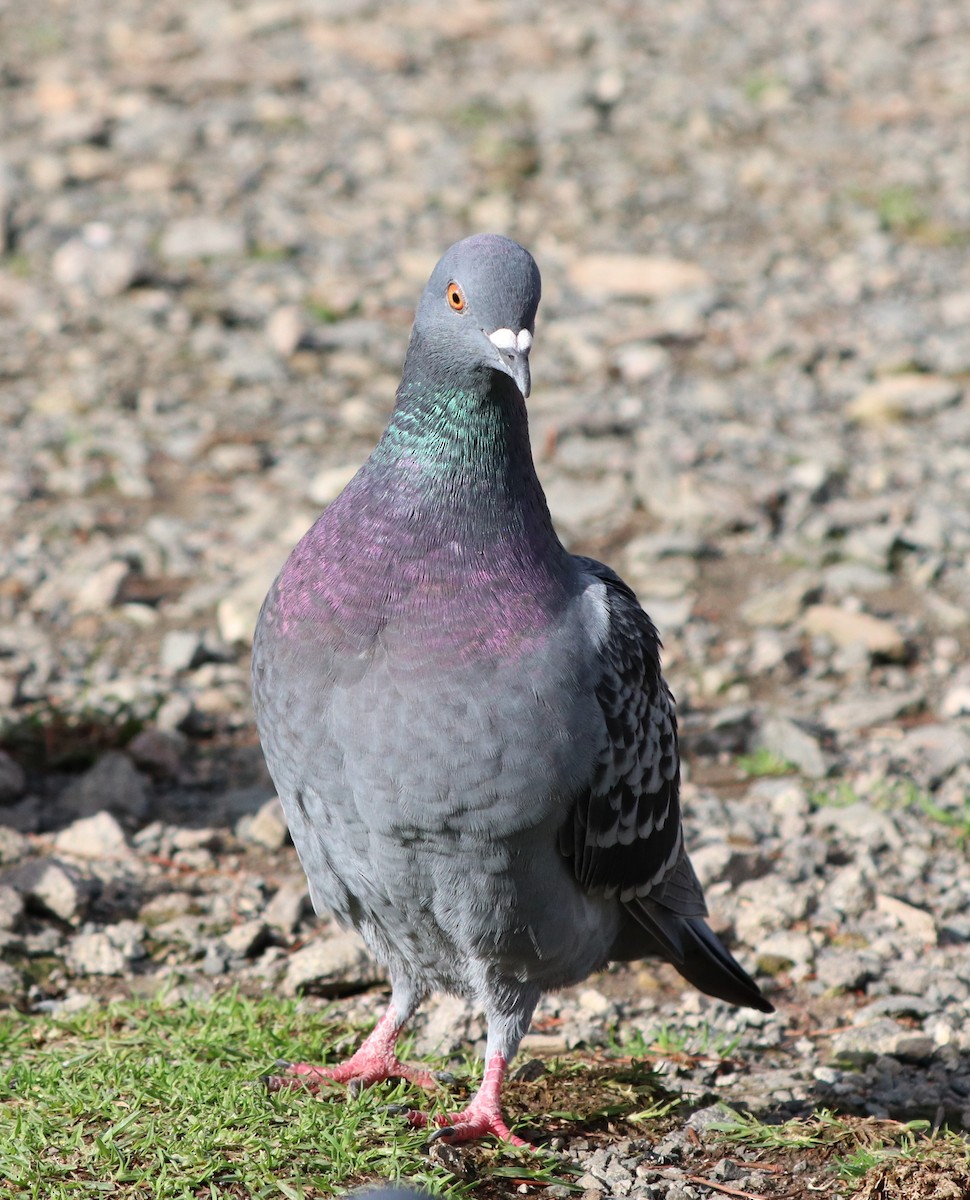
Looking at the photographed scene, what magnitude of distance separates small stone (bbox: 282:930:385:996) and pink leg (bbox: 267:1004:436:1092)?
43 centimetres

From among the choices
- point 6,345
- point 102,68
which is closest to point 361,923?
point 6,345

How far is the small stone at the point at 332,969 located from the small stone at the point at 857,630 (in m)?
2.83

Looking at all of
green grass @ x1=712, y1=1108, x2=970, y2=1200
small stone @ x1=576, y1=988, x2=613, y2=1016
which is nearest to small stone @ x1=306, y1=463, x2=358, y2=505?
small stone @ x1=576, y1=988, x2=613, y2=1016

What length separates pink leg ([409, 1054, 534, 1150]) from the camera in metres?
3.73

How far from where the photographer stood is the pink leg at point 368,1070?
3967 mm

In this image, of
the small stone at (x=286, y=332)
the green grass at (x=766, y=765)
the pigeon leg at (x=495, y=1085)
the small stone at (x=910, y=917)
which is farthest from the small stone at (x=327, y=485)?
Result: the pigeon leg at (x=495, y=1085)

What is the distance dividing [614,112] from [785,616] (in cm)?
608

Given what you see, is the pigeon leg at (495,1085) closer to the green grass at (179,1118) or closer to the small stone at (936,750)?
the green grass at (179,1118)

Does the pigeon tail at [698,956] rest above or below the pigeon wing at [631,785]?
below

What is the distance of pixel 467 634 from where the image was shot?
3.67m

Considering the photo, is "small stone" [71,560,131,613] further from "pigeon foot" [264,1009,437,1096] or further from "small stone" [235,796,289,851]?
"pigeon foot" [264,1009,437,1096]

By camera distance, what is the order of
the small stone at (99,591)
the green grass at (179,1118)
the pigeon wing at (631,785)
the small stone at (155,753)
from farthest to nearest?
the small stone at (99,591), the small stone at (155,753), the pigeon wing at (631,785), the green grass at (179,1118)

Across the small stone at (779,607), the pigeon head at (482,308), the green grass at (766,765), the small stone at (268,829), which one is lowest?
the small stone at (268,829)

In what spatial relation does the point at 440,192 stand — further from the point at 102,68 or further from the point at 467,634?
the point at 467,634
